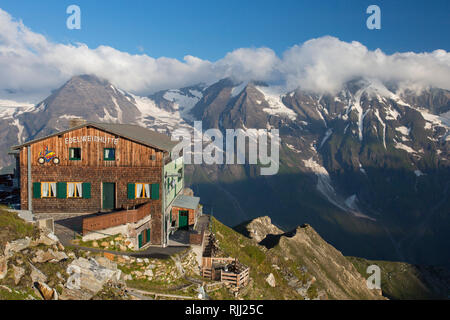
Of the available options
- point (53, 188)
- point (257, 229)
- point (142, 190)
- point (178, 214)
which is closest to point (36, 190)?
point (53, 188)

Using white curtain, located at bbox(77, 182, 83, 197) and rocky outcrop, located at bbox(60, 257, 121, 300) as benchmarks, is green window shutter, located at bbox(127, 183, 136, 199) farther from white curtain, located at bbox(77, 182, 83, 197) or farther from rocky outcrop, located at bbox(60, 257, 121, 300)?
rocky outcrop, located at bbox(60, 257, 121, 300)

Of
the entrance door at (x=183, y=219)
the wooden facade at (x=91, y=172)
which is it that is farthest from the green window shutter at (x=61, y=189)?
the entrance door at (x=183, y=219)

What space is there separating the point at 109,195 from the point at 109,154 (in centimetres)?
434

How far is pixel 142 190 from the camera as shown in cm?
3791

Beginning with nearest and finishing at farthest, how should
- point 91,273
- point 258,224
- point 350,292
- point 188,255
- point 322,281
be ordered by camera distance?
point 91,273, point 188,255, point 322,281, point 350,292, point 258,224

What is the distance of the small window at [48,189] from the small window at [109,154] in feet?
20.1

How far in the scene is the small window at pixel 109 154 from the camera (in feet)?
125

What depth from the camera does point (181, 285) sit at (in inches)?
1190

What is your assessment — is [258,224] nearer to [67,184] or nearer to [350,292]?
[350,292]

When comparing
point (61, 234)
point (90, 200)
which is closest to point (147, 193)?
point (90, 200)

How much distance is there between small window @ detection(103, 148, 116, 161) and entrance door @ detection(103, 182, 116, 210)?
2642mm

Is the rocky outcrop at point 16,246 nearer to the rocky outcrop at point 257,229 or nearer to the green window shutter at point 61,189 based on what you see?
the green window shutter at point 61,189

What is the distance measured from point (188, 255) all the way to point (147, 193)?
26.1ft

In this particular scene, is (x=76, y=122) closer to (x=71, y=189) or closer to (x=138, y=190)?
(x=71, y=189)
